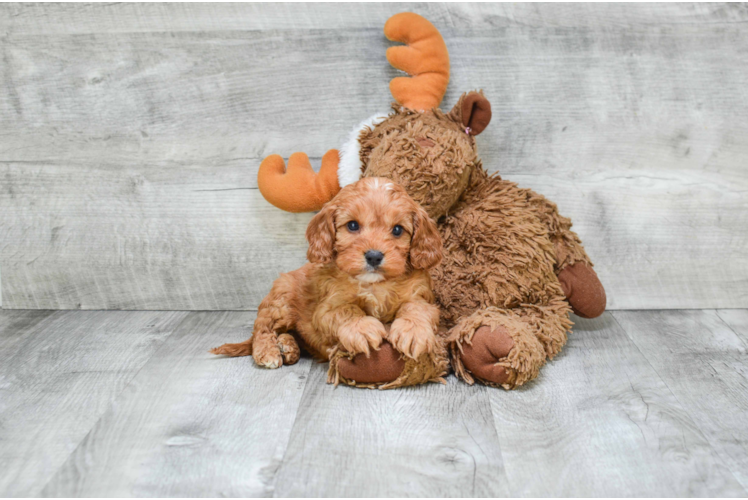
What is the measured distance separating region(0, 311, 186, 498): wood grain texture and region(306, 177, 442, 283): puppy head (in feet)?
2.06

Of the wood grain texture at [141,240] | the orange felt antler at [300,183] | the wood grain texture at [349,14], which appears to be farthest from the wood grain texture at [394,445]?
the wood grain texture at [349,14]

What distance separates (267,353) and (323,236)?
382mm

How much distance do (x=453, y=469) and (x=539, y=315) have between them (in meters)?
0.59

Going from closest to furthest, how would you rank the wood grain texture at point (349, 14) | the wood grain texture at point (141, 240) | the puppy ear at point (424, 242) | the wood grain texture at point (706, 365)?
1. the wood grain texture at point (706, 365)
2. the puppy ear at point (424, 242)
3. the wood grain texture at point (349, 14)
4. the wood grain texture at point (141, 240)

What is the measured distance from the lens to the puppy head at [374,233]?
1.31m

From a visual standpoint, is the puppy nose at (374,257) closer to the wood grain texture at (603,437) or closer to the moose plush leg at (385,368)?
the moose plush leg at (385,368)

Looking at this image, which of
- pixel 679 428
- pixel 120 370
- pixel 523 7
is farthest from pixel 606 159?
pixel 120 370

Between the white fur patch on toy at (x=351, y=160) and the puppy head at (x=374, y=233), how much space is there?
0.85 feet

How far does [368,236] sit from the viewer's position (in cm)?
133

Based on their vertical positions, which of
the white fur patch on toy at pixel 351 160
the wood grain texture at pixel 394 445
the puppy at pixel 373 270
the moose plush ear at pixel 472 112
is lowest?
the wood grain texture at pixel 394 445

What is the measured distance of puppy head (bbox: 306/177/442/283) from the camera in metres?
1.31

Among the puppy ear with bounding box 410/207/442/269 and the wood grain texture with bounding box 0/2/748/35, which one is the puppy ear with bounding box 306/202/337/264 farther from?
the wood grain texture with bounding box 0/2/748/35

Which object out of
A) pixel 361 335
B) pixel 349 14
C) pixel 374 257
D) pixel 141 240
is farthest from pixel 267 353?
pixel 349 14

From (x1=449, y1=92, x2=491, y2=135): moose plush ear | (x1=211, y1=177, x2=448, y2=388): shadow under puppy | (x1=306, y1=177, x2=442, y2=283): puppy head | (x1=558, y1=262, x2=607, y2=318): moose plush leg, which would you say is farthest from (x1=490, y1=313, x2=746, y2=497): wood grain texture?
(x1=449, y1=92, x2=491, y2=135): moose plush ear
